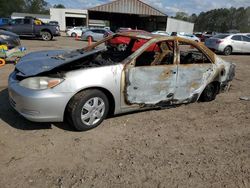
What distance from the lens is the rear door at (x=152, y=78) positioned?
3.94 meters

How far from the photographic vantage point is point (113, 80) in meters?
3.70

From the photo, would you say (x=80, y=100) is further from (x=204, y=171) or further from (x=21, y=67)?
(x=204, y=171)

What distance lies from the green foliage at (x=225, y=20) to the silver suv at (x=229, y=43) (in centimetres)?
7430

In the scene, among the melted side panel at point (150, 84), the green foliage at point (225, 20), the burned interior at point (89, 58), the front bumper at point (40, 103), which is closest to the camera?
the front bumper at point (40, 103)

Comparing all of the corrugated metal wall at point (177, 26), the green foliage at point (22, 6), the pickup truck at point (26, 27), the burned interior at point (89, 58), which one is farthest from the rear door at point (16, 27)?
the green foliage at point (22, 6)

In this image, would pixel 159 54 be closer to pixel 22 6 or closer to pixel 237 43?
pixel 237 43

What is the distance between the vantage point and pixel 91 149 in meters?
3.29

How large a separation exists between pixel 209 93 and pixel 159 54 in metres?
1.67

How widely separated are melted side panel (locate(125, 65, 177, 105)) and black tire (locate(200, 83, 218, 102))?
1.16 meters

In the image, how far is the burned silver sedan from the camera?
3342mm

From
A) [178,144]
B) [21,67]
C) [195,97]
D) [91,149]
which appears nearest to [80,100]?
[91,149]

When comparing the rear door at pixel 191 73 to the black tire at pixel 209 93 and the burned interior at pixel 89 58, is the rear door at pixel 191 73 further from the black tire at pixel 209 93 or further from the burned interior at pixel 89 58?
the burned interior at pixel 89 58

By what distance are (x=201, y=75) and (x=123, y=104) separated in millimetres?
1881

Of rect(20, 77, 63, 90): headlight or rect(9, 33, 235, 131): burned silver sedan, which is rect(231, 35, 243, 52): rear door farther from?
rect(20, 77, 63, 90): headlight
